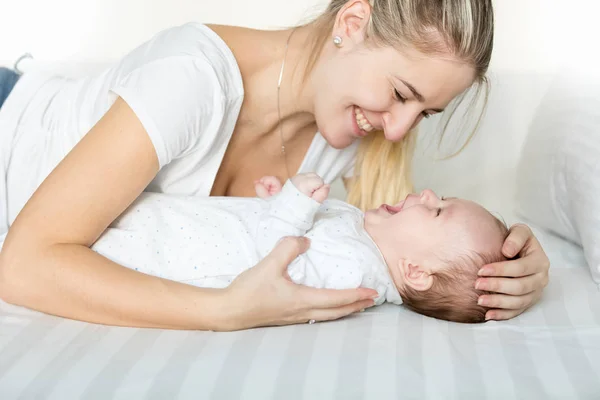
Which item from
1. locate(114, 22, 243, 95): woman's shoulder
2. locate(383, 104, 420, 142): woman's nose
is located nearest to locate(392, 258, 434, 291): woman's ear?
locate(383, 104, 420, 142): woman's nose

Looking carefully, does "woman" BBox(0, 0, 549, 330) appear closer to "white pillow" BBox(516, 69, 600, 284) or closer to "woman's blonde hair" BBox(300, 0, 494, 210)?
"woman's blonde hair" BBox(300, 0, 494, 210)

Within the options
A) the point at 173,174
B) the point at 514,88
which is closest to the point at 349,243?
the point at 173,174

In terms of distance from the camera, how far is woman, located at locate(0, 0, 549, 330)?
4.71ft

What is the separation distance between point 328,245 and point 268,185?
39 cm

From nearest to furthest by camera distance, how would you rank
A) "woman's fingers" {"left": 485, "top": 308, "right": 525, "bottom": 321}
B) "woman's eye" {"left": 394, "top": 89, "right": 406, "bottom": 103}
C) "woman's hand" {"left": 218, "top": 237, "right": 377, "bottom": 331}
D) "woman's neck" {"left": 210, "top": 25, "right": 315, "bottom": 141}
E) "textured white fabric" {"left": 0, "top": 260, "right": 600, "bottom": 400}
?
"textured white fabric" {"left": 0, "top": 260, "right": 600, "bottom": 400}, "woman's hand" {"left": 218, "top": 237, "right": 377, "bottom": 331}, "woman's fingers" {"left": 485, "top": 308, "right": 525, "bottom": 321}, "woman's eye" {"left": 394, "top": 89, "right": 406, "bottom": 103}, "woman's neck" {"left": 210, "top": 25, "right": 315, "bottom": 141}

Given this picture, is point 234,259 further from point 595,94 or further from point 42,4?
point 42,4

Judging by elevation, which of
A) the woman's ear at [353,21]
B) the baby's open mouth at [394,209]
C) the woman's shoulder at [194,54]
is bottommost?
the baby's open mouth at [394,209]

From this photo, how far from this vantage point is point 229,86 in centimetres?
172

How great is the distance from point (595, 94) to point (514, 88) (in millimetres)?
569

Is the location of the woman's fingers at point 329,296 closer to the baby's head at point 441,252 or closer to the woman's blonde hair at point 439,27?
the baby's head at point 441,252

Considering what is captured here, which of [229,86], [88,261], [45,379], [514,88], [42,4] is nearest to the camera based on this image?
[45,379]

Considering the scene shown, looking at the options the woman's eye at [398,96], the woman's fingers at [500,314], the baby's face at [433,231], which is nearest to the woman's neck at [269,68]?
the woman's eye at [398,96]

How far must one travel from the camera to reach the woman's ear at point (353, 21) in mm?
1642

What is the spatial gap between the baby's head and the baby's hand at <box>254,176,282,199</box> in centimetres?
35
